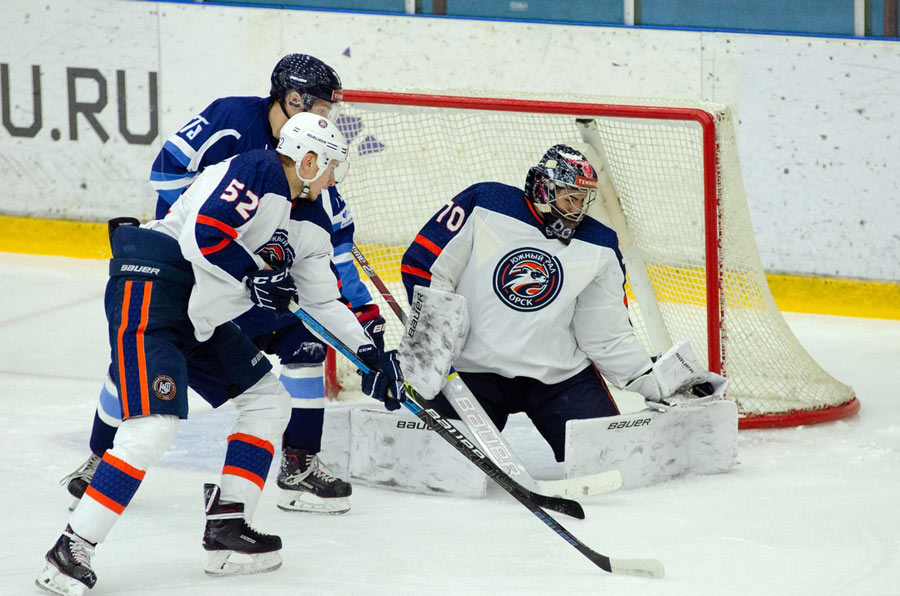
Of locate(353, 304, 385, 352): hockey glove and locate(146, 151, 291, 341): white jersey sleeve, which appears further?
locate(353, 304, 385, 352): hockey glove

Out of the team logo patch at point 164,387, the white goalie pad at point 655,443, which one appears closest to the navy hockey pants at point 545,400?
the white goalie pad at point 655,443

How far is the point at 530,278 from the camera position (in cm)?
345

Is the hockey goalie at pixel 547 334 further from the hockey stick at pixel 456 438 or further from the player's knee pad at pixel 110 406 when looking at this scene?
the player's knee pad at pixel 110 406

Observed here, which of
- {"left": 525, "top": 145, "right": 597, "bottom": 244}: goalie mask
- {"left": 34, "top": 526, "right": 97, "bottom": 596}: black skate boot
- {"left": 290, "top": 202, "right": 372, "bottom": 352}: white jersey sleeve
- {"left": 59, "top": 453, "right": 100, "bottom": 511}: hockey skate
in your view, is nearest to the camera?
{"left": 34, "top": 526, "right": 97, "bottom": 596}: black skate boot

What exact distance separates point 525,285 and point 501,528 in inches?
24.4

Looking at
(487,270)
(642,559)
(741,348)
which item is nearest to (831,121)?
(741,348)

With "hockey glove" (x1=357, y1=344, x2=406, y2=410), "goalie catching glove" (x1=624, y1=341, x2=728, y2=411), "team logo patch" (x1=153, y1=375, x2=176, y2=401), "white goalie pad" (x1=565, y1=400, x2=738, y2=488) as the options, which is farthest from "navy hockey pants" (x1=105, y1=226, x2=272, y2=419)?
"goalie catching glove" (x1=624, y1=341, x2=728, y2=411)

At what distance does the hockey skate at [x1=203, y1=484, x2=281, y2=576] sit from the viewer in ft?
9.24

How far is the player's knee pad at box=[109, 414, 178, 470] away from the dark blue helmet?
0.95 m

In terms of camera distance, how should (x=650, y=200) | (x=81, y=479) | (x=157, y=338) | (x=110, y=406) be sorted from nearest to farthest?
(x=157, y=338) → (x=110, y=406) → (x=81, y=479) → (x=650, y=200)

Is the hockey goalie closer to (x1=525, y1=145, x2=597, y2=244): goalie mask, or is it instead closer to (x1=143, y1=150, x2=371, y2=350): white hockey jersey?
(x1=525, y1=145, x2=597, y2=244): goalie mask

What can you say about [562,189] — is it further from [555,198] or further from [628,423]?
[628,423]

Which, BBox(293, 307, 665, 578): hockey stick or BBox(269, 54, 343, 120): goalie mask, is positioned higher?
BBox(269, 54, 343, 120): goalie mask

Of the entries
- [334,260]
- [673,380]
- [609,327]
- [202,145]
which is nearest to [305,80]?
[202,145]
